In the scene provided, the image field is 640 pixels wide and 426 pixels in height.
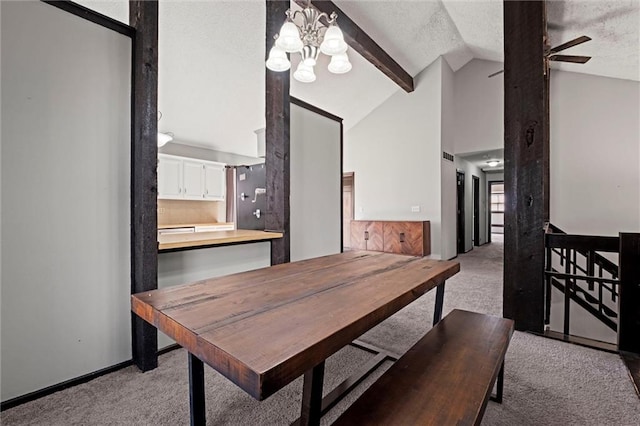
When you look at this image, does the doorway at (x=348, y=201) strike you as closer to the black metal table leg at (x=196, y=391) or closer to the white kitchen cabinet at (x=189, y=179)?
the white kitchen cabinet at (x=189, y=179)

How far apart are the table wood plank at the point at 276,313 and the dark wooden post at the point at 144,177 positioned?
0.72 m

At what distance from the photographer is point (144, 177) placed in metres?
1.80

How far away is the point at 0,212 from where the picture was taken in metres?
1.43

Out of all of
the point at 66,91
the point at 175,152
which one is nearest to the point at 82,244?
the point at 66,91

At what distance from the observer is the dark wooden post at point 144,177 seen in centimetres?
179

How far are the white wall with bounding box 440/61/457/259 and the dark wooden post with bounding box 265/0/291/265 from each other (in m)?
4.06

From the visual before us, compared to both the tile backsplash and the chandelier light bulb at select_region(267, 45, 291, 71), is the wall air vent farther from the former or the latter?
the tile backsplash

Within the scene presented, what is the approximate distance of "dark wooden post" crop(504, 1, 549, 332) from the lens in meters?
2.20

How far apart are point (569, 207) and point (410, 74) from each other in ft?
12.6

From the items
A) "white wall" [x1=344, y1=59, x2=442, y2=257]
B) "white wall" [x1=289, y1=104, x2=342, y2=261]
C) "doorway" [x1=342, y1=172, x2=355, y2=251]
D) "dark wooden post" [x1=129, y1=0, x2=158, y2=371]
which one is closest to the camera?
"dark wooden post" [x1=129, y1=0, x2=158, y2=371]

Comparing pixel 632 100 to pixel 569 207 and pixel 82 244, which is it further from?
pixel 82 244

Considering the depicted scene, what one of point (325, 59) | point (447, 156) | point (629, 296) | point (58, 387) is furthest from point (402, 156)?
point (58, 387)

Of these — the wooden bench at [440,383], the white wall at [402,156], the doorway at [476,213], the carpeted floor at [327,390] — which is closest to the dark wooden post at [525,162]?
the carpeted floor at [327,390]

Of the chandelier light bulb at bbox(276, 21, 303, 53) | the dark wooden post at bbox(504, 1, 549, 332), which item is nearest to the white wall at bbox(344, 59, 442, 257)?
the dark wooden post at bbox(504, 1, 549, 332)
